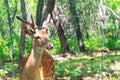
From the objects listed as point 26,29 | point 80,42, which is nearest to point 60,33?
point 80,42

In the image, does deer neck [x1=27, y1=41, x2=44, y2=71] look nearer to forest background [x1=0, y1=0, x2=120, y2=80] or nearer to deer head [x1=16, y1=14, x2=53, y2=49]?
deer head [x1=16, y1=14, x2=53, y2=49]

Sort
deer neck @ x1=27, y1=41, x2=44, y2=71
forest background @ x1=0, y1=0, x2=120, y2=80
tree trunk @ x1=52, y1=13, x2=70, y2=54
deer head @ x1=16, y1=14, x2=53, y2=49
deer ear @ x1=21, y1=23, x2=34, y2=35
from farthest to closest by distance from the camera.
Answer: tree trunk @ x1=52, y1=13, x2=70, y2=54
forest background @ x1=0, y1=0, x2=120, y2=80
deer ear @ x1=21, y1=23, x2=34, y2=35
deer neck @ x1=27, y1=41, x2=44, y2=71
deer head @ x1=16, y1=14, x2=53, y2=49

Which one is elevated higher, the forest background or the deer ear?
the deer ear

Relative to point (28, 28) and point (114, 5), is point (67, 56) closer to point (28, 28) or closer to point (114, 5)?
point (114, 5)

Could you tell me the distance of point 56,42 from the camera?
23.3 meters

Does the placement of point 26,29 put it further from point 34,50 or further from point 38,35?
point 34,50

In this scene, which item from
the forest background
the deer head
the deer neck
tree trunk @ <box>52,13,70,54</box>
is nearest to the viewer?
the deer head

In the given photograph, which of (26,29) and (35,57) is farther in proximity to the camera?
(26,29)

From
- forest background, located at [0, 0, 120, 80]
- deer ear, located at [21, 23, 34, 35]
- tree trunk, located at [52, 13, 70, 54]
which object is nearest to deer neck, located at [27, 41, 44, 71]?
deer ear, located at [21, 23, 34, 35]

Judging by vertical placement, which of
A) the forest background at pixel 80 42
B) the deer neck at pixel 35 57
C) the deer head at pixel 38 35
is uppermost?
the deer head at pixel 38 35

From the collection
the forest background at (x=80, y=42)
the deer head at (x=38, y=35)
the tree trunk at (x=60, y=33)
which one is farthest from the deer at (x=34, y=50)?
the tree trunk at (x=60, y=33)

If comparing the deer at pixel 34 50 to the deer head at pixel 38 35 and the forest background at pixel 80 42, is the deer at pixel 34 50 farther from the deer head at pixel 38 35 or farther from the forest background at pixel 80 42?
the forest background at pixel 80 42

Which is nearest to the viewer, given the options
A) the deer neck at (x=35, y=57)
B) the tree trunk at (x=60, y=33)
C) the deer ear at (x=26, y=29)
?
A: the deer neck at (x=35, y=57)

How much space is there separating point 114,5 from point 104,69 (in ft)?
39.3
